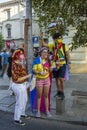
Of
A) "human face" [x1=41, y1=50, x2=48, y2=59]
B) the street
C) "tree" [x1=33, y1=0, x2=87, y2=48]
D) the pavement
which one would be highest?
"tree" [x1=33, y1=0, x2=87, y2=48]

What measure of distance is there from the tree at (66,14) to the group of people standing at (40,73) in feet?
4.21

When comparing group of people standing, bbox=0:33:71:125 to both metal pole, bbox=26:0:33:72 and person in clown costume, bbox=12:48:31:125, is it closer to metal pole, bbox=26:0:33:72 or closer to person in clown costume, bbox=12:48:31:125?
person in clown costume, bbox=12:48:31:125

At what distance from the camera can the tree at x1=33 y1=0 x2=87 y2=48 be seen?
9992mm

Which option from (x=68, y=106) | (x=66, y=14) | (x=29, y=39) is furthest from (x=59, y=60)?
(x=66, y=14)

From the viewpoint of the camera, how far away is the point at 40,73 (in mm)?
8344

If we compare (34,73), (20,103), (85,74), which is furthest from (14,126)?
(85,74)

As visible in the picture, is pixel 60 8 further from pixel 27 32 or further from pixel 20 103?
pixel 20 103

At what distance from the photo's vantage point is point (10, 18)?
7319 cm

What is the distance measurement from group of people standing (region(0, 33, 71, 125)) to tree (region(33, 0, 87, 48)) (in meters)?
1.28

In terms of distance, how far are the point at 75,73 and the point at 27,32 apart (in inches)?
361

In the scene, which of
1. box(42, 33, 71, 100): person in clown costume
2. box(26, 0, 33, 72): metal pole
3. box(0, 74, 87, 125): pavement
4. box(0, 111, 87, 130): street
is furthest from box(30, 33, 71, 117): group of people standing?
box(26, 0, 33, 72): metal pole

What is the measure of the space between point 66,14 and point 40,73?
2527 millimetres

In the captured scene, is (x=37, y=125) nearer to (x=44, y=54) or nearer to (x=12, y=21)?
(x=44, y=54)

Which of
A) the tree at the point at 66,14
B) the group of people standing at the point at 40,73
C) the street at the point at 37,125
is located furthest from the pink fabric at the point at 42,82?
the tree at the point at 66,14
